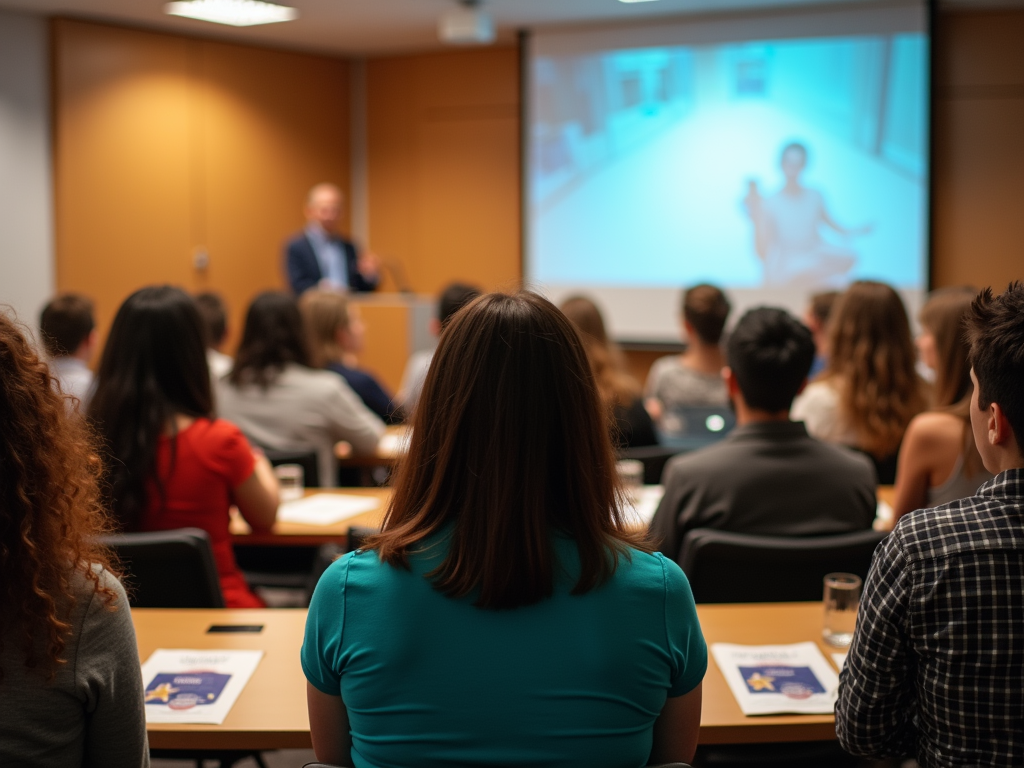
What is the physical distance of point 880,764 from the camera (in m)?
2.26

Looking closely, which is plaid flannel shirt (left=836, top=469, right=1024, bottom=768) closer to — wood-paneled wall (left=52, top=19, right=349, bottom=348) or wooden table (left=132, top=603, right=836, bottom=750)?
wooden table (left=132, top=603, right=836, bottom=750)

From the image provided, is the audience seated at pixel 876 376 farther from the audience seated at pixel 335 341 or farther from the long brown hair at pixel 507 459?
the long brown hair at pixel 507 459

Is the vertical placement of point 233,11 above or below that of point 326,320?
above

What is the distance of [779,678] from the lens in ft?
5.82

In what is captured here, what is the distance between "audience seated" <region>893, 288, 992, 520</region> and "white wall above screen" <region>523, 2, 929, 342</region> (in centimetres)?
411

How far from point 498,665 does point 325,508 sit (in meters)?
1.95

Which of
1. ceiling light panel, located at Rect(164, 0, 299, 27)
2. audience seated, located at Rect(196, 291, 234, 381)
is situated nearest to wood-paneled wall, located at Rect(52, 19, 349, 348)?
ceiling light panel, located at Rect(164, 0, 299, 27)

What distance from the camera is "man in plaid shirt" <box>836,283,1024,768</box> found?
128cm

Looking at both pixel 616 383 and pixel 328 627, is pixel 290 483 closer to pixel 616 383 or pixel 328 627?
pixel 616 383

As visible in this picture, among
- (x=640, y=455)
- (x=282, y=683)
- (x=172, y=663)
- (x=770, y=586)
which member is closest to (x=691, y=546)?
(x=770, y=586)

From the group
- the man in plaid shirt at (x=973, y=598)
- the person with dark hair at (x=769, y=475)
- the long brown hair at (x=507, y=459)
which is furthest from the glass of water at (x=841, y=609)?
the long brown hair at (x=507, y=459)

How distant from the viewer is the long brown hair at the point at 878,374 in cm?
334

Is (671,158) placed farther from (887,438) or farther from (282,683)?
(282,683)

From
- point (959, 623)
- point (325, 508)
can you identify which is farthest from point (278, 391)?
point (959, 623)
